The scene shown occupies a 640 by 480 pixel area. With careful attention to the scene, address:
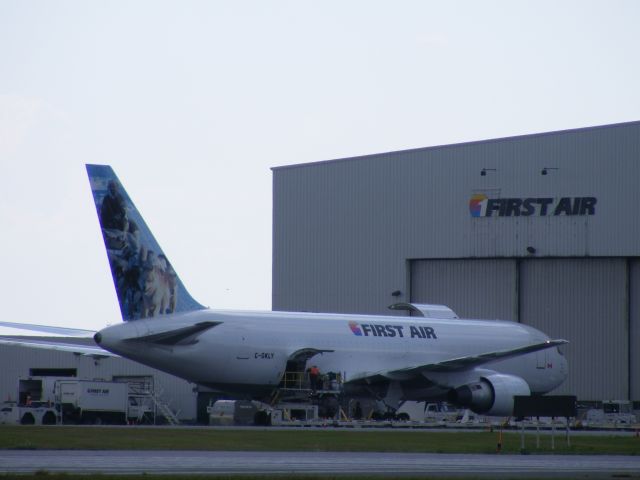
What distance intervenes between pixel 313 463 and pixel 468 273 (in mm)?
37057

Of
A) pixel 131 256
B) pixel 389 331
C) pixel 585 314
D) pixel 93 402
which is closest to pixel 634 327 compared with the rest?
pixel 585 314

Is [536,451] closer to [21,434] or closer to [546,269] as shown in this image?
[21,434]

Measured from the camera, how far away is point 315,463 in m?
21.0

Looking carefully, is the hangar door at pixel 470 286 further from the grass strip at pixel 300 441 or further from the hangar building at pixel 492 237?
the grass strip at pixel 300 441

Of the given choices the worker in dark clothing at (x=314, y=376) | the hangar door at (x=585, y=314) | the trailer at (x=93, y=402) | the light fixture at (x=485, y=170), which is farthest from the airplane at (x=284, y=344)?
the light fixture at (x=485, y=170)

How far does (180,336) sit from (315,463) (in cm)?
1844

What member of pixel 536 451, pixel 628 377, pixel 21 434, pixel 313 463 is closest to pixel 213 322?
pixel 21 434

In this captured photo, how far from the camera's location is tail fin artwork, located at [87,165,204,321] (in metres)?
37.9

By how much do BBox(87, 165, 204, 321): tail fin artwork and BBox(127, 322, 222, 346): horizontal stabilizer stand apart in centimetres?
88

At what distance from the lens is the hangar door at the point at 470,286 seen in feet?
186

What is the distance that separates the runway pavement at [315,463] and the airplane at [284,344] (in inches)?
598

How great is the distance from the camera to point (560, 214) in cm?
5431

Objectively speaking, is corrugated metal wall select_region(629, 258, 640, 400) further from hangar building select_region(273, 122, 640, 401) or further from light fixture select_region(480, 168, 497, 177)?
light fixture select_region(480, 168, 497, 177)

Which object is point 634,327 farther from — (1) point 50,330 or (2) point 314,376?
(1) point 50,330
